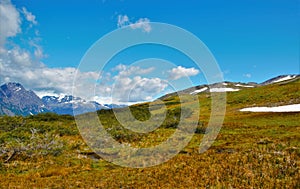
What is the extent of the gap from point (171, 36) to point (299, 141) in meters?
15.6

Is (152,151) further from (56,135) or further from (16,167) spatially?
(56,135)

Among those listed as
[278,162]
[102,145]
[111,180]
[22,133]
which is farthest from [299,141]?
[22,133]

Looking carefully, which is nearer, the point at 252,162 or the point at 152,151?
the point at 252,162

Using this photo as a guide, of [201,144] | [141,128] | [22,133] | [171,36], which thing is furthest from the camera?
[141,128]

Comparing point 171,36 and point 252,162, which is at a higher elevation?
point 171,36

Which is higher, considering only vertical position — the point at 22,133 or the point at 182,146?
the point at 22,133

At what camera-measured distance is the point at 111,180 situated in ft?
63.3

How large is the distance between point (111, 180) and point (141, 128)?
25.6 meters

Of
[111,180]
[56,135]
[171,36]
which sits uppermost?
[171,36]

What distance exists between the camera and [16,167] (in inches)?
979

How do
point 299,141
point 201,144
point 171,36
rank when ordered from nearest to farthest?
1. point 171,36
2. point 299,141
3. point 201,144

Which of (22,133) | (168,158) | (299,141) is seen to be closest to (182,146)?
(168,158)

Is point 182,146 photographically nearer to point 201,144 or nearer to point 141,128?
point 201,144

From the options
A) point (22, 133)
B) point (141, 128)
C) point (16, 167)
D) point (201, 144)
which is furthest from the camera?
point (141, 128)
